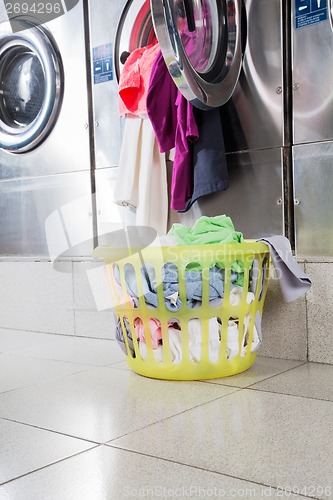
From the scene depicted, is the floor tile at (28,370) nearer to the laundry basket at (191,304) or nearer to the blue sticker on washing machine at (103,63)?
the laundry basket at (191,304)

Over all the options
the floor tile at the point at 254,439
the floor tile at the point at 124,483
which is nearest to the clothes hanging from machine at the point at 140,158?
the floor tile at the point at 254,439

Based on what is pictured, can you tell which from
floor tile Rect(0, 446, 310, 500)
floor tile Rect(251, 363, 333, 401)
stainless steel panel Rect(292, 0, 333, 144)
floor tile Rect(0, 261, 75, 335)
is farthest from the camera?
floor tile Rect(0, 261, 75, 335)

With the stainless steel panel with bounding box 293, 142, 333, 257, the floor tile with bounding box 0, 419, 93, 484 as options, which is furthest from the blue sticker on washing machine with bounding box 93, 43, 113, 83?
the floor tile with bounding box 0, 419, 93, 484

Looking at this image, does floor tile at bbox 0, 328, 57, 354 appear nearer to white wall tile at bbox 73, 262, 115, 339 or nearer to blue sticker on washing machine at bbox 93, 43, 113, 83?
white wall tile at bbox 73, 262, 115, 339

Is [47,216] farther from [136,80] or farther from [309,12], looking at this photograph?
[309,12]

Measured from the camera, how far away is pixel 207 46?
2.07 meters

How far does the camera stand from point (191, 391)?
1.57 m

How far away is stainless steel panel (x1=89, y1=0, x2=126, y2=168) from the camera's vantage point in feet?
8.19

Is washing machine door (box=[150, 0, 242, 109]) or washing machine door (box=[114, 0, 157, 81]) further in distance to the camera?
washing machine door (box=[114, 0, 157, 81])

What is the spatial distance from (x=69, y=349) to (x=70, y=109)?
117 centimetres

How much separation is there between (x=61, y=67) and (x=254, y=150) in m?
1.17

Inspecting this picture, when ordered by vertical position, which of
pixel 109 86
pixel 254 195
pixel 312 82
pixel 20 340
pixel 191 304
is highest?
pixel 109 86

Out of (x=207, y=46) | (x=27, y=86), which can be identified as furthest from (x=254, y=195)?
(x=27, y=86)

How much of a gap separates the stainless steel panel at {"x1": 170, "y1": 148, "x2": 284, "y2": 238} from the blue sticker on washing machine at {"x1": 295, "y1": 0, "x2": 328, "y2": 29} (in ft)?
1.48
